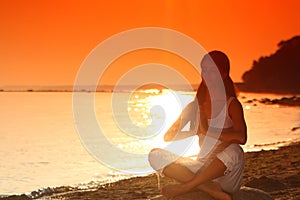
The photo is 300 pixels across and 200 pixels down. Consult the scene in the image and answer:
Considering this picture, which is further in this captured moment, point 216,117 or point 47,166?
point 47,166

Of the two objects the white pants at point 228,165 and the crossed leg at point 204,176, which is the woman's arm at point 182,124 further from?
the crossed leg at point 204,176

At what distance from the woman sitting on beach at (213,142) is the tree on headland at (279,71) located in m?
127

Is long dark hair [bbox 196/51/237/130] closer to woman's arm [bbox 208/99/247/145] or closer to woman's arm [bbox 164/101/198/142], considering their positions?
woman's arm [bbox 164/101/198/142]

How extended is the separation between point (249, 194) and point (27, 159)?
21.2 m

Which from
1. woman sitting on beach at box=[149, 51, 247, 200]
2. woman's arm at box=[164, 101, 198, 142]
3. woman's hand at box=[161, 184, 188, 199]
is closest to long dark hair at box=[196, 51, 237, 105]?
woman sitting on beach at box=[149, 51, 247, 200]

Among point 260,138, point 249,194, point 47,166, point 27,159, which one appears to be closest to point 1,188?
point 47,166

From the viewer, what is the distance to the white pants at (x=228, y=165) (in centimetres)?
786

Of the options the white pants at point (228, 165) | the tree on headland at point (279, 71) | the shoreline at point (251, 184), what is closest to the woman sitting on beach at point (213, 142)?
the white pants at point (228, 165)

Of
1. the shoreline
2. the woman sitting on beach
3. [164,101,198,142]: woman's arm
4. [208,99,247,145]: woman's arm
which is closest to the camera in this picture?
[208,99,247,145]: woman's arm

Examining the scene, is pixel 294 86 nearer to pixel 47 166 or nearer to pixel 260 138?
pixel 260 138

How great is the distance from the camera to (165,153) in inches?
320

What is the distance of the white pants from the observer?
309 inches

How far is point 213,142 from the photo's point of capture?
26.1ft

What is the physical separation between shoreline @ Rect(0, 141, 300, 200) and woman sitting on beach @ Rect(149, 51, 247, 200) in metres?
4.09
